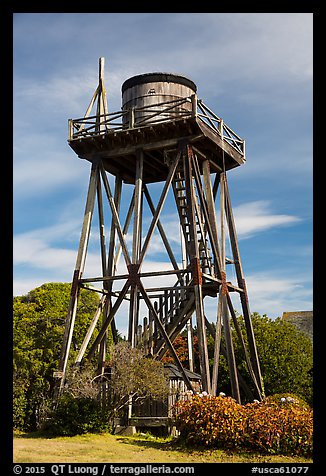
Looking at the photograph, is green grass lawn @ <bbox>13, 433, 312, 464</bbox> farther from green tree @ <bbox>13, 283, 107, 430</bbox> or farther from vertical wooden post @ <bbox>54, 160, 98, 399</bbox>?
green tree @ <bbox>13, 283, 107, 430</bbox>

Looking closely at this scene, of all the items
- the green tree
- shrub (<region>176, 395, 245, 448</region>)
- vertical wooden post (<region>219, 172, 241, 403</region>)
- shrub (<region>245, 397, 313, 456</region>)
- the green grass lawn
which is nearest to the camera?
the green grass lawn

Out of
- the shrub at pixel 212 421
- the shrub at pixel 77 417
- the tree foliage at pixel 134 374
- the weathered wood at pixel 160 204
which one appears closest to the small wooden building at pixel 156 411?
the tree foliage at pixel 134 374

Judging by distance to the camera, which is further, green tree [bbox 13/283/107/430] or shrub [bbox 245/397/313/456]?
green tree [bbox 13/283/107/430]

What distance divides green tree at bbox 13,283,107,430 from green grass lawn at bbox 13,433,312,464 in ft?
22.7

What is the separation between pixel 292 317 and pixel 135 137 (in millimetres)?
31204

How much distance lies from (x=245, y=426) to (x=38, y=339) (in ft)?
51.0

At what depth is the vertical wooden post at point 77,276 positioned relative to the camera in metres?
21.6

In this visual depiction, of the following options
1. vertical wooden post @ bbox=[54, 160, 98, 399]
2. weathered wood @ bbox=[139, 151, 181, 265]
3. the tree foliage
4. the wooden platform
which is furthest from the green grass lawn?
the wooden platform

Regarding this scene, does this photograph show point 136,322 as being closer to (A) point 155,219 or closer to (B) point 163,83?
(A) point 155,219

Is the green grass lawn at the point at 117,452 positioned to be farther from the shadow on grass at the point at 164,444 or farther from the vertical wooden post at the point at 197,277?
the vertical wooden post at the point at 197,277

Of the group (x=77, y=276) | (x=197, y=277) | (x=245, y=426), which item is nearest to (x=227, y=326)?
(x=197, y=277)

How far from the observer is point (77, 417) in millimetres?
18922

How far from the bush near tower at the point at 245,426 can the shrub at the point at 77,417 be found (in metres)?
2.81

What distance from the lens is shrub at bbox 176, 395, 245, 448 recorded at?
16406 millimetres
